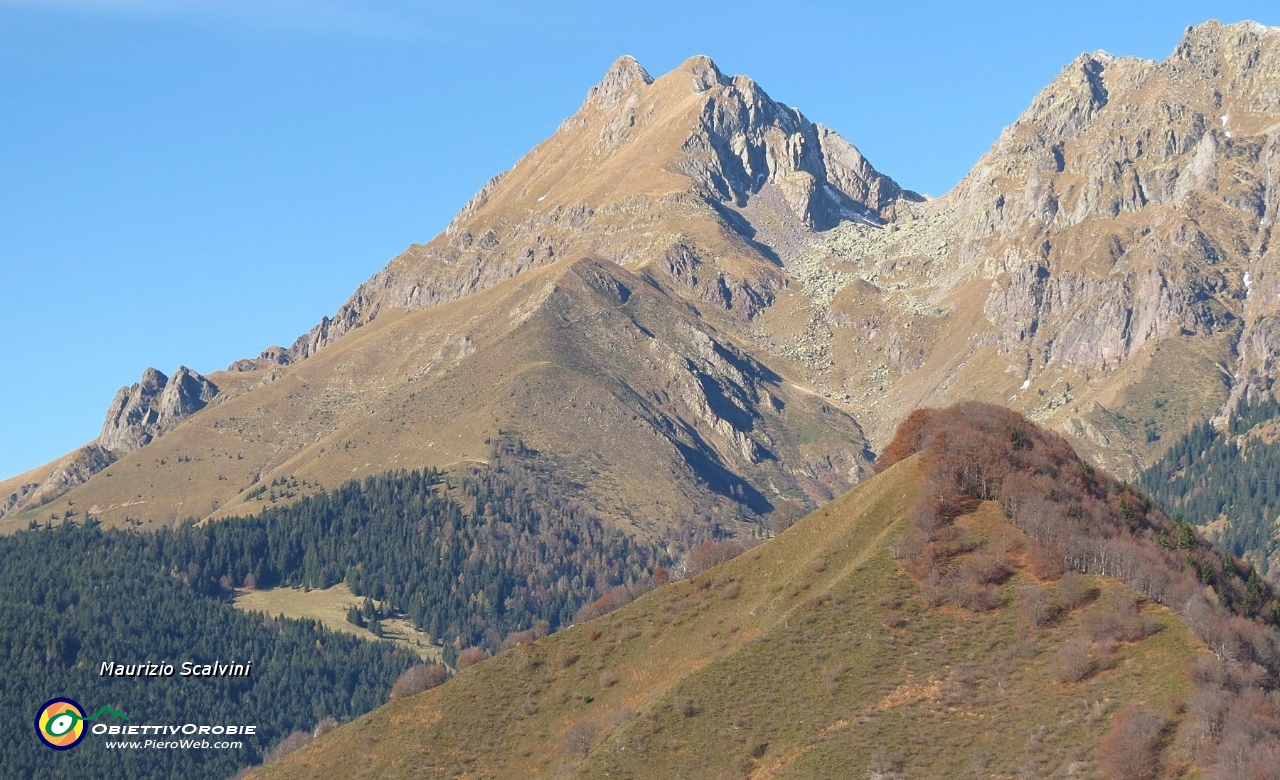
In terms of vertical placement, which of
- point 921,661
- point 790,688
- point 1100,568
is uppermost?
point 790,688

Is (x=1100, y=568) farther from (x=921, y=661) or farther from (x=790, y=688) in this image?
(x=790, y=688)

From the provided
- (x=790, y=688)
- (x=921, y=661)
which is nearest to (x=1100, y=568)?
(x=921, y=661)

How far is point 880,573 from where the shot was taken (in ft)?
499

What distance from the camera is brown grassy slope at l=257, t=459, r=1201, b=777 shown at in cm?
12325

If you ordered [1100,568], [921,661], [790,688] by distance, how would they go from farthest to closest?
[1100,568] < [790,688] < [921,661]

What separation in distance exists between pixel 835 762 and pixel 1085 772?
20.9m

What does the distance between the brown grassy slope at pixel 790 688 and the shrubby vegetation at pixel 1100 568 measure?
231cm

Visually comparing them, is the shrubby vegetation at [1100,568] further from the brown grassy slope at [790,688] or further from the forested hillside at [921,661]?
the brown grassy slope at [790,688]

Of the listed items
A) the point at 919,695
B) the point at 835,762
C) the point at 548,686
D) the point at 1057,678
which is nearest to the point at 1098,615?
the point at 1057,678

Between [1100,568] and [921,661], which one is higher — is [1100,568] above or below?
above

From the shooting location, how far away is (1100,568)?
143625mm

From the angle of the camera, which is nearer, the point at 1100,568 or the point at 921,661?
the point at 921,661

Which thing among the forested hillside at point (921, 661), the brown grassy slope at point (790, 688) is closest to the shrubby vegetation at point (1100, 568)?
the forested hillside at point (921, 661)

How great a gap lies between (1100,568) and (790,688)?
3164cm
